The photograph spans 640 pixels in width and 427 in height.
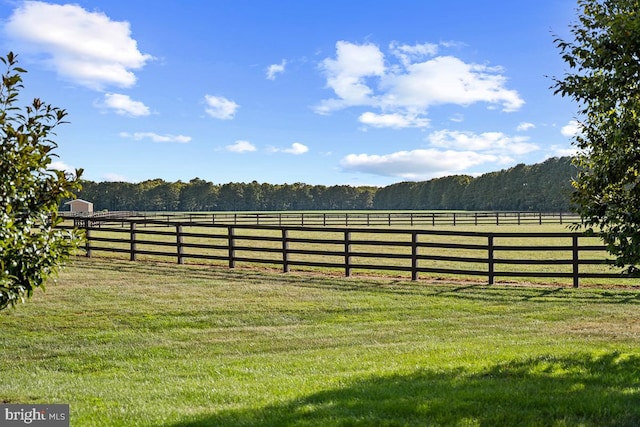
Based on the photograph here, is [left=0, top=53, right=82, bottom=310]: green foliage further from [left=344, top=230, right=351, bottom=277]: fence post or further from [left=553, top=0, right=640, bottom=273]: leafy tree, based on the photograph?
[left=344, top=230, right=351, bottom=277]: fence post

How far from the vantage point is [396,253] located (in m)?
24.2

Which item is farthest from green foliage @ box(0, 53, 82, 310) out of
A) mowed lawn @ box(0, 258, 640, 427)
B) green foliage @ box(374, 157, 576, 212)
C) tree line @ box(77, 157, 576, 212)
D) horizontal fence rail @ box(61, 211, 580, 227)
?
tree line @ box(77, 157, 576, 212)

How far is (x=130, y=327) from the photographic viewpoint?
10.8 meters

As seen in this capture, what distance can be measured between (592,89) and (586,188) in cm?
145

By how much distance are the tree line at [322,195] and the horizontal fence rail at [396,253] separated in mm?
84461

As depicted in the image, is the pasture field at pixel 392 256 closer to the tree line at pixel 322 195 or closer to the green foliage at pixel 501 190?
the green foliage at pixel 501 190

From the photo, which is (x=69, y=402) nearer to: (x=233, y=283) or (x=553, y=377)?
(x=553, y=377)

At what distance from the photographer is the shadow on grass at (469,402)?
4.92 meters

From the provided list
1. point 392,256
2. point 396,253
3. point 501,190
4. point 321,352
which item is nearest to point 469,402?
point 321,352

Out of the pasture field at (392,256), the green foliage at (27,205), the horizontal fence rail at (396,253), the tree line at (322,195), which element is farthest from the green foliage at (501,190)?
the green foliage at (27,205)

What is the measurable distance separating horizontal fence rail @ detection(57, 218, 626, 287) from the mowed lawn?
770 mm

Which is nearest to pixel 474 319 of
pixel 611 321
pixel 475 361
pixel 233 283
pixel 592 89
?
pixel 611 321

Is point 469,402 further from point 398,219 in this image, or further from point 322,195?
point 322,195

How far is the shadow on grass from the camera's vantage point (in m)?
4.92
